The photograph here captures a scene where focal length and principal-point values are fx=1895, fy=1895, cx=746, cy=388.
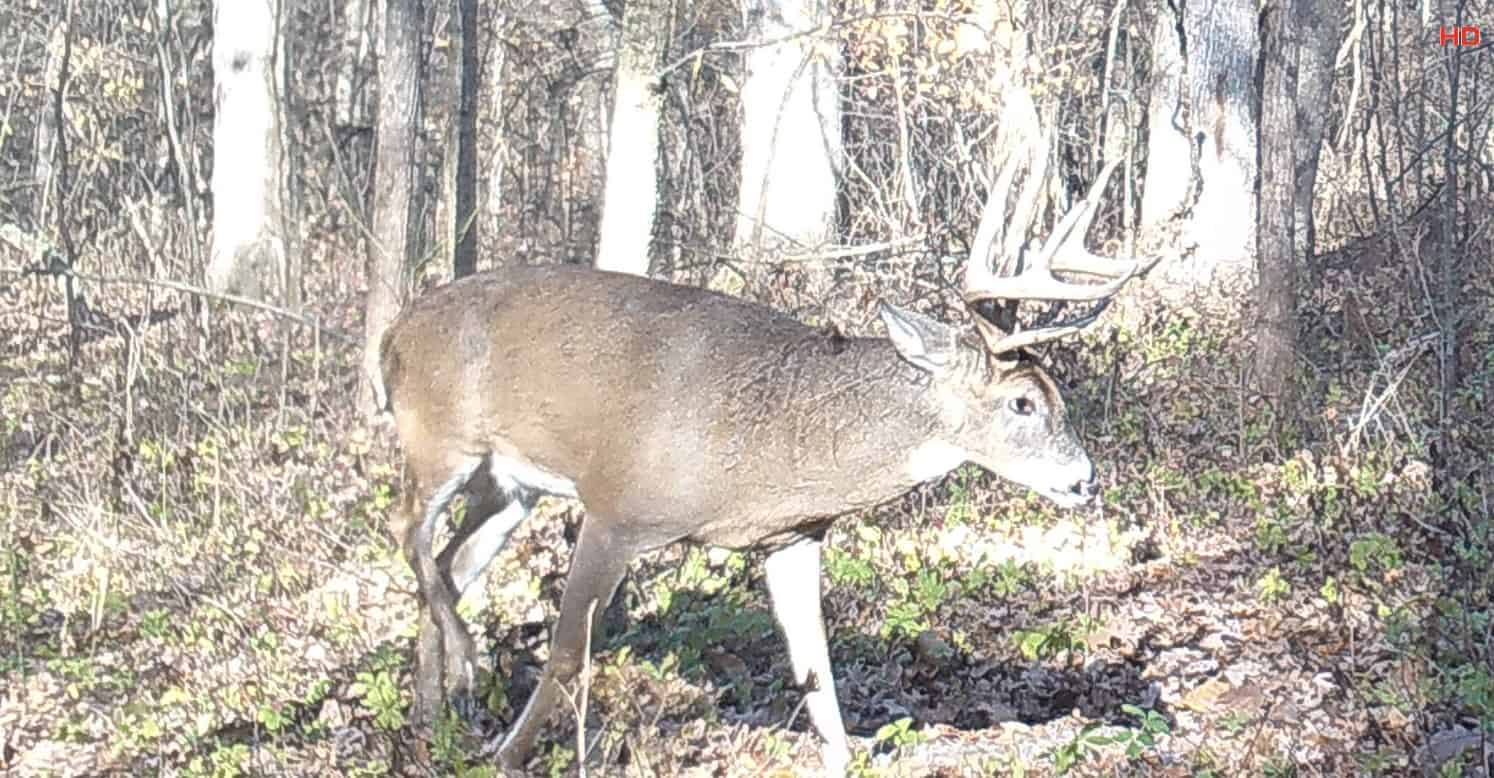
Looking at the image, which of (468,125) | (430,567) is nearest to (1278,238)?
(430,567)

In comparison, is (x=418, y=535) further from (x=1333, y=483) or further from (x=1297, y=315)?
(x=1297, y=315)

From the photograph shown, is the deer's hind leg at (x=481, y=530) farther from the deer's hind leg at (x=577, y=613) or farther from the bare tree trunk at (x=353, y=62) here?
the bare tree trunk at (x=353, y=62)

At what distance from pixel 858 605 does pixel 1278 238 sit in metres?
4.62

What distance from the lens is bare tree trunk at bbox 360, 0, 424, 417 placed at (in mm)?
10461

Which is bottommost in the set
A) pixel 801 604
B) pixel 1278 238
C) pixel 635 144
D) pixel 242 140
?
pixel 801 604

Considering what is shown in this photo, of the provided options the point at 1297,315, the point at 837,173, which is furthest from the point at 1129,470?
the point at 837,173

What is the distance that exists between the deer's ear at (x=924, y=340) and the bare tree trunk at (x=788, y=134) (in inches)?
367

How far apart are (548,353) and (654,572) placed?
1947mm

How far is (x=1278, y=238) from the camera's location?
446 inches

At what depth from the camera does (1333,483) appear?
31.4ft

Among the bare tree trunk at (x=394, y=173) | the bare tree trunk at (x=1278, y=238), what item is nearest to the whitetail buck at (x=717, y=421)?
the bare tree trunk at (x=394, y=173)

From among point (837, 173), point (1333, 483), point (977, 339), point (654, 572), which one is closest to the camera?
point (977, 339)

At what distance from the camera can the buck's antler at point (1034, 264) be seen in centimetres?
567

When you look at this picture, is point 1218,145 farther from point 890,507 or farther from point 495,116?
point 495,116
